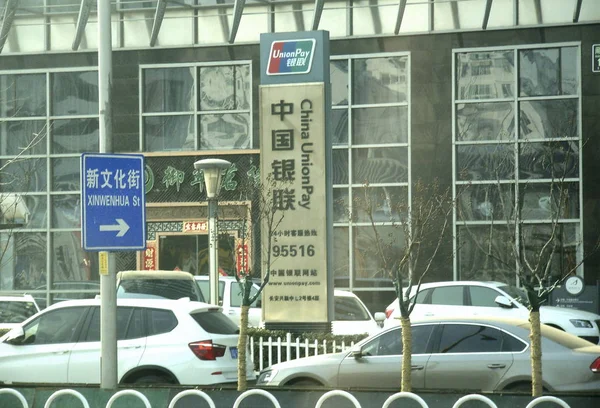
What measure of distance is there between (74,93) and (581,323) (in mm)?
16479

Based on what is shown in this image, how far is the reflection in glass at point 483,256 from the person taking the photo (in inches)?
1077

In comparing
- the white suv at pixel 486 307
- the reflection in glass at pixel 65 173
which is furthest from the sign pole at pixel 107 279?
the reflection in glass at pixel 65 173

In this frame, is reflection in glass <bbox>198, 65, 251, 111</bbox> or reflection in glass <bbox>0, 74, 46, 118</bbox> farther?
reflection in glass <bbox>0, 74, 46, 118</bbox>

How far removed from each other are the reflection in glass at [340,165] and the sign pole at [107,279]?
56.2 ft

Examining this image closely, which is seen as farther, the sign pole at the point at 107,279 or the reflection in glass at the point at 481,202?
the reflection in glass at the point at 481,202

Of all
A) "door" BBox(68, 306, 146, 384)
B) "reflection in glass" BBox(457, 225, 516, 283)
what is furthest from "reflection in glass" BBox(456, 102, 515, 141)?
"door" BBox(68, 306, 146, 384)

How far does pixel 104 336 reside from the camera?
1148 cm

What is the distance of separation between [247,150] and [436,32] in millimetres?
5916

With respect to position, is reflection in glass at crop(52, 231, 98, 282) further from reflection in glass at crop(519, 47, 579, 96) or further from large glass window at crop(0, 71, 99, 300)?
reflection in glass at crop(519, 47, 579, 96)

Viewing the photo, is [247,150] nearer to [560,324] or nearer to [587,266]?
[587,266]

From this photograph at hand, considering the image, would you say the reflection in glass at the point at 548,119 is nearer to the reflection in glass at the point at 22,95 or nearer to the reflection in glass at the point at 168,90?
the reflection in glass at the point at 168,90

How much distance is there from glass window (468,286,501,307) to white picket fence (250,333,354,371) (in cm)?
511

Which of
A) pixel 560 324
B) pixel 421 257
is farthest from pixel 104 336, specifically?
pixel 421 257

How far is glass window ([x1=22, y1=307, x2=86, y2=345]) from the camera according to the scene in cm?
1405
